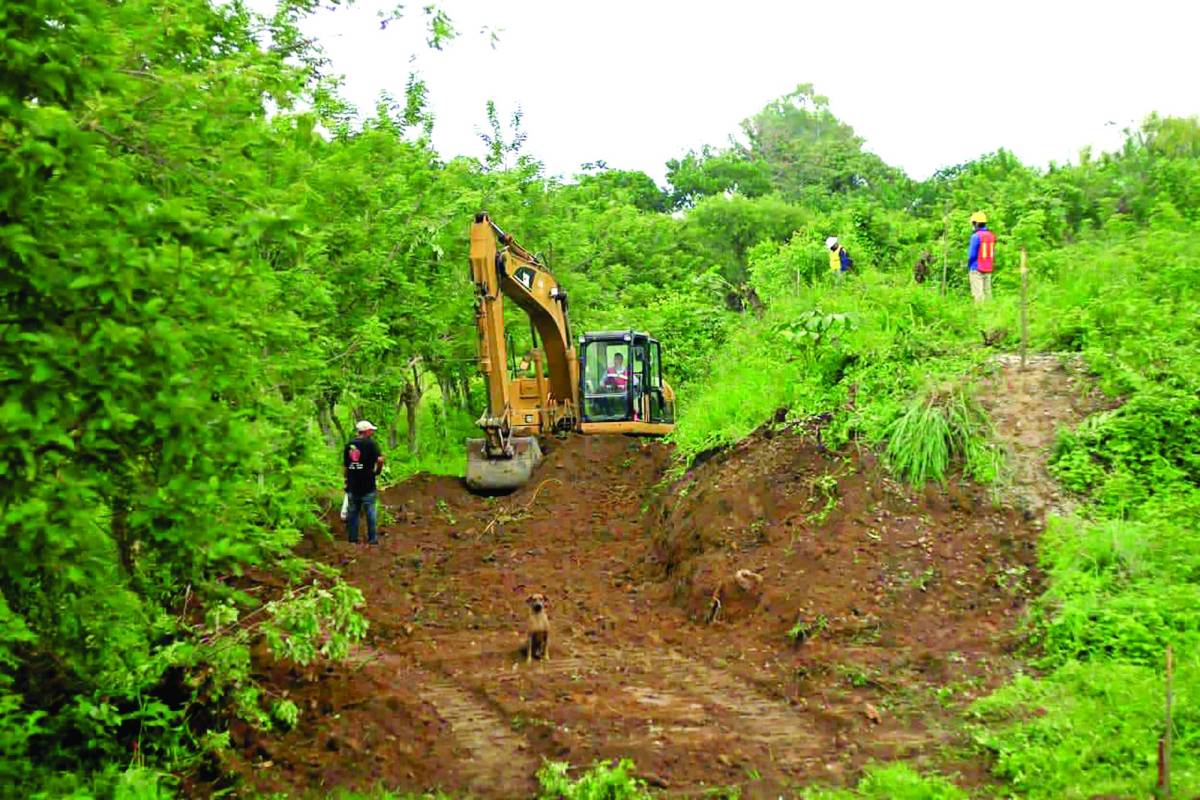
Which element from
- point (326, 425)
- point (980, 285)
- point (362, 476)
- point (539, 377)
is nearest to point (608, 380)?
point (539, 377)

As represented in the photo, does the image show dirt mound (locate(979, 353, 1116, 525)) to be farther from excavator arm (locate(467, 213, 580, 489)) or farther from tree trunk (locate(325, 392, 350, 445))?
tree trunk (locate(325, 392, 350, 445))

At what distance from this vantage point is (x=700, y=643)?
9500 mm

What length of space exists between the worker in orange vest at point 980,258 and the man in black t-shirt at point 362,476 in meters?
7.85

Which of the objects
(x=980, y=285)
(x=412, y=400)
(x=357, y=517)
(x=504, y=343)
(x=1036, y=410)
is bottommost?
(x=357, y=517)

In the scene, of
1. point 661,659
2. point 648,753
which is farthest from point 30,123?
point 661,659

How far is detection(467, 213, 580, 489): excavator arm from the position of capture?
17.0 m

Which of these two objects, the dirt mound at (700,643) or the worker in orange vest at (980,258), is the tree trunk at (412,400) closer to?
the dirt mound at (700,643)

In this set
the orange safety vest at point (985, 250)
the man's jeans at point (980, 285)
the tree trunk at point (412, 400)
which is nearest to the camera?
the orange safety vest at point (985, 250)

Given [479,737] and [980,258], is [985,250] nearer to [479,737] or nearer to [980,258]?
[980,258]

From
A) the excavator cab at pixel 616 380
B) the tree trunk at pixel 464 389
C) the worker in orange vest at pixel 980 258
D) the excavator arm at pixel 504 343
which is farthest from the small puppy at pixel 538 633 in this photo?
the tree trunk at pixel 464 389

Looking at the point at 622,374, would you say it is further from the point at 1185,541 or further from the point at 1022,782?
the point at 1022,782

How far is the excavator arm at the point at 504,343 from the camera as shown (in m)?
17.0

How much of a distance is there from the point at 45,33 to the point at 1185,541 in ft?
26.8

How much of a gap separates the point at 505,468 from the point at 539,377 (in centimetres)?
318
